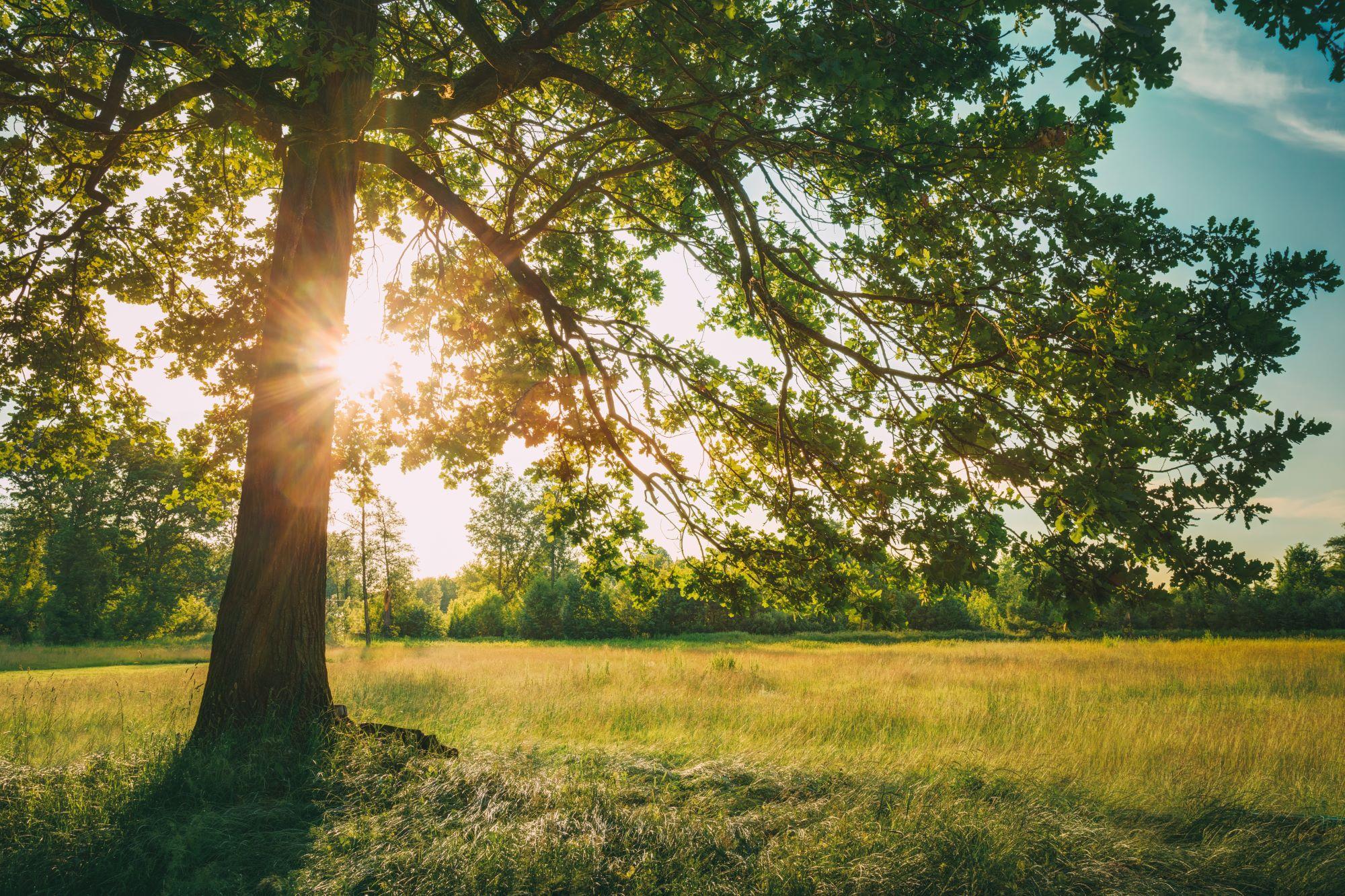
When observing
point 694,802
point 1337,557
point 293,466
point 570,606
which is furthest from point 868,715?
point 1337,557

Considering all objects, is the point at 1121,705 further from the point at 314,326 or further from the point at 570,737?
the point at 314,326

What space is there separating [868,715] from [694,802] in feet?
20.1

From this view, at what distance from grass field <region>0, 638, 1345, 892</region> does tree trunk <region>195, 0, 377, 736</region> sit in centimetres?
88

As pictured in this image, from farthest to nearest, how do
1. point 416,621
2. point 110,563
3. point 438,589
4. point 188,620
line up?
1. point 438,589
2. point 416,621
3. point 188,620
4. point 110,563

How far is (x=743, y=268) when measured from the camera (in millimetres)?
Result: 5570

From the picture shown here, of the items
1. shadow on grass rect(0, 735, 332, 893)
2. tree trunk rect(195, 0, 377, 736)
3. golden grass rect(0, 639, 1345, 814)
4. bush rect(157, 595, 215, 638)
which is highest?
tree trunk rect(195, 0, 377, 736)

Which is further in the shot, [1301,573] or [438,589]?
[438,589]

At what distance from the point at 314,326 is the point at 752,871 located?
697 cm

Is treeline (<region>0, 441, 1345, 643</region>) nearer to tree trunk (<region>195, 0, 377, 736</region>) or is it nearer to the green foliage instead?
the green foliage

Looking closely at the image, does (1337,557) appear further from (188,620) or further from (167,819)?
(188,620)

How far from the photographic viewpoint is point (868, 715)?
9.96 metres

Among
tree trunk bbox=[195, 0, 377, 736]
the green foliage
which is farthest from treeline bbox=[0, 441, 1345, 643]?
tree trunk bbox=[195, 0, 377, 736]

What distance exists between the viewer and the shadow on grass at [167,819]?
390 cm

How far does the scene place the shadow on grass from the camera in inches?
153
